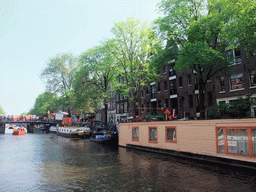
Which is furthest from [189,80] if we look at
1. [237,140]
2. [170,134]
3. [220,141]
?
[237,140]

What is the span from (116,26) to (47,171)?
86.8 ft

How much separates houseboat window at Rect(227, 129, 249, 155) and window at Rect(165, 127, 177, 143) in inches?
211

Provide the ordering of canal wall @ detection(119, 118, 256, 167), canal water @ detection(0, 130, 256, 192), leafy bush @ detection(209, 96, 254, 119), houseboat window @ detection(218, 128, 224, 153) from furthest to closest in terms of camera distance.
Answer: leafy bush @ detection(209, 96, 254, 119), houseboat window @ detection(218, 128, 224, 153), canal wall @ detection(119, 118, 256, 167), canal water @ detection(0, 130, 256, 192)

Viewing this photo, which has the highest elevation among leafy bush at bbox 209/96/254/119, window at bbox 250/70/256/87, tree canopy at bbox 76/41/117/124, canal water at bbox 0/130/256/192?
tree canopy at bbox 76/41/117/124

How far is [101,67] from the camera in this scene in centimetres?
3888

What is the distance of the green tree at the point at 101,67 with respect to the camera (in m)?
38.3

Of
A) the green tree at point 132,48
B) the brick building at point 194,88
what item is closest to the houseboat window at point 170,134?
the brick building at point 194,88

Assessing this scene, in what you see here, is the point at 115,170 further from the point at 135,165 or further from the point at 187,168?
the point at 187,168

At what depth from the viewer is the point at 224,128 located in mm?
14562

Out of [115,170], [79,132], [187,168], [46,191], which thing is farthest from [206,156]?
[79,132]

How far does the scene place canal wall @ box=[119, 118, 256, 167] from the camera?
13.1 metres

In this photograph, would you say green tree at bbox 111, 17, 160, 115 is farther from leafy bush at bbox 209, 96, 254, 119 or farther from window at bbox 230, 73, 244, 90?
leafy bush at bbox 209, 96, 254, 119

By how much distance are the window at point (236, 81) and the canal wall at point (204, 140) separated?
14570mm

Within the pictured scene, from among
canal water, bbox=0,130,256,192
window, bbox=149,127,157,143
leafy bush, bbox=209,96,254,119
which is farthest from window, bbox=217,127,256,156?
window, bbox=149,127,157,143
